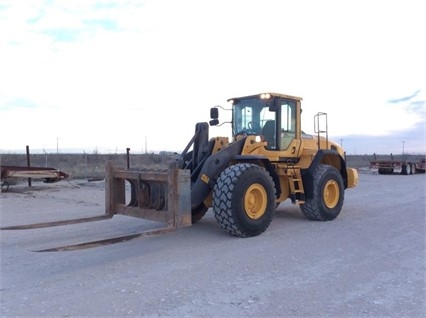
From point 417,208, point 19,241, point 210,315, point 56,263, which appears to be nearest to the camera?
point 210,315

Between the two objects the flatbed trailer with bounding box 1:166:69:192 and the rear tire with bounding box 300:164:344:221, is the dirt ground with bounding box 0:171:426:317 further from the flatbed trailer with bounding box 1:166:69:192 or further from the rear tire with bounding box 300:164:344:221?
the flatbed trailer with bounding box 1:166:69:192

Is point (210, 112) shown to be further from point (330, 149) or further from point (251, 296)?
point (251, 296)

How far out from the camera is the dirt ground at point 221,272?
14.9 ft

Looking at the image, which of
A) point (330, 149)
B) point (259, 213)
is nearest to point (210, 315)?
point (259, 213)

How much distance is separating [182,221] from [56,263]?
2.03 m

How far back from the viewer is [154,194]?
316 inches

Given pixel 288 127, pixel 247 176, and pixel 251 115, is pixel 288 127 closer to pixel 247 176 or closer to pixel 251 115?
pixel 251 115

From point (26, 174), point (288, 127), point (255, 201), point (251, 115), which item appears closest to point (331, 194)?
point (288, 127)

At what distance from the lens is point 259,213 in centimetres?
800

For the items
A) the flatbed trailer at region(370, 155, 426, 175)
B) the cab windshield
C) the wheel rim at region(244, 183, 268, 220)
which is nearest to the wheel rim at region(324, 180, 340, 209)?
the cab windshield

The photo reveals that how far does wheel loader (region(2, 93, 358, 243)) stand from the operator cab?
0.02 metres

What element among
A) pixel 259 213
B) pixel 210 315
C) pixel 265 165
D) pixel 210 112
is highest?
pixel 210 112

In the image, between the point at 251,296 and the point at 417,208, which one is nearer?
the point at 251,296

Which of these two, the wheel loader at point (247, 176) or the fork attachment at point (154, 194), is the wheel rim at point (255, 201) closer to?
the wheel loader at point (247, 176)
